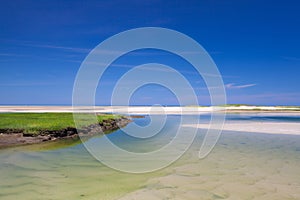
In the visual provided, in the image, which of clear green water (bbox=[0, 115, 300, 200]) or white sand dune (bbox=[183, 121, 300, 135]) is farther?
→ white sand dune (bbox=[183, 121, 300, 135])

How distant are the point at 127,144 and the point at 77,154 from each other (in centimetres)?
471

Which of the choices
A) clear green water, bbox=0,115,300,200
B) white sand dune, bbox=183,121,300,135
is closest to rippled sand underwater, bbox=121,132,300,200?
clear green water, bbox=0,115,300,200

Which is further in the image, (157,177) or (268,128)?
(268,128)

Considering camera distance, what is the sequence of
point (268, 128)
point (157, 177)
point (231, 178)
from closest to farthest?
point (231, 178) < point (157, 177) < point (268, 128)

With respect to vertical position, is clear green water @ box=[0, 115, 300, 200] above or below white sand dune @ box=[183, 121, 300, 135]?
below

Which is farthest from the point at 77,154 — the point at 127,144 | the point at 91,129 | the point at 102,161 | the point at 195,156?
the point at 91,129

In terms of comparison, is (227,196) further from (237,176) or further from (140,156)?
(140,156)

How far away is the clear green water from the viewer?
8086mm

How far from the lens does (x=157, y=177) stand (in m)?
10.1

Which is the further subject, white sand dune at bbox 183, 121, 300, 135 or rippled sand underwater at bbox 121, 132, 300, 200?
white sand dune at bbox 183, 121, 300, 135

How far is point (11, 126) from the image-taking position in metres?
20.3

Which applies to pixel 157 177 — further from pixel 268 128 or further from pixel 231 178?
pixel 268 128

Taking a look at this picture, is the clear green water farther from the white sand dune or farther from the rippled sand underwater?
the white sand dune

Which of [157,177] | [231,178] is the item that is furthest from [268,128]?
[157,177]
